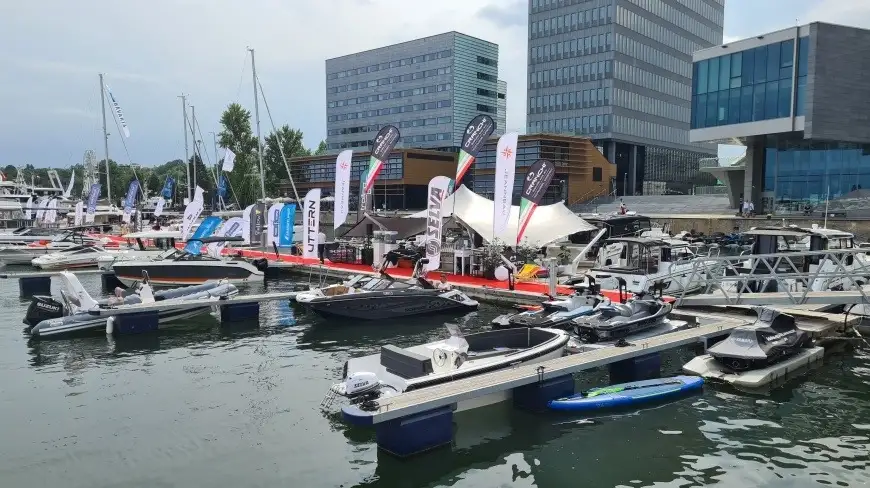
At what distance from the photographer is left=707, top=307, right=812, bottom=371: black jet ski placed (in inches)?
546

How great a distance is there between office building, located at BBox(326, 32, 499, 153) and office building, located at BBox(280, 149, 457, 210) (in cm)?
1979

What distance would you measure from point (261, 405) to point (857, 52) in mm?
47907

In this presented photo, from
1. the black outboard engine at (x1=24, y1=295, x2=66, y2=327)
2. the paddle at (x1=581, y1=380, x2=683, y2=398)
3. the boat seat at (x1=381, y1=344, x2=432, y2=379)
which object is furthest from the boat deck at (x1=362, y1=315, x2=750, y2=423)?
the black outboard engine at (x1=24, y1=295, x2=66, y2=327)

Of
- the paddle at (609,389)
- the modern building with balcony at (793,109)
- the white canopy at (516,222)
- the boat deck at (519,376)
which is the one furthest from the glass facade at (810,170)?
the paddle at (609,389)

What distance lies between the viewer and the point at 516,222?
30609mm

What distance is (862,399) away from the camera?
1277 cm

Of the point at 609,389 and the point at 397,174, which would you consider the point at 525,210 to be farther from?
the point at 397,174

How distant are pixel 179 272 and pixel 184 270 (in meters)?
0.27

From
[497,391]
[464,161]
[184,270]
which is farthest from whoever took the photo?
[184,270]

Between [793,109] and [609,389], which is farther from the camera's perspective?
[793,109]

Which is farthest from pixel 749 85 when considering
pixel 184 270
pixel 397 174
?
pixel 184 270

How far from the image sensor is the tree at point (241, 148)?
259ft

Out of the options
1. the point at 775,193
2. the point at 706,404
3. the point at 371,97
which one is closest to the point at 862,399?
the point at 706,404

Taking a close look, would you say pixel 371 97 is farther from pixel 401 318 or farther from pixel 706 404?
pixel 706 404
